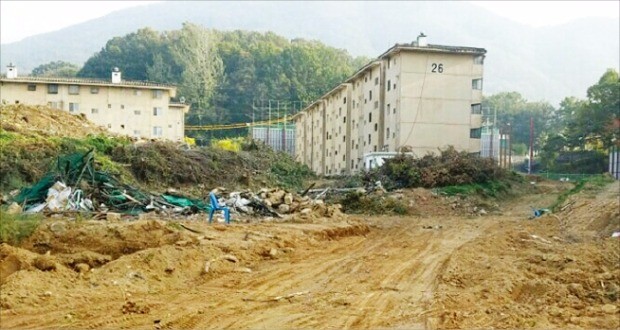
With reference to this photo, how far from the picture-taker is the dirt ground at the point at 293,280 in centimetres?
759

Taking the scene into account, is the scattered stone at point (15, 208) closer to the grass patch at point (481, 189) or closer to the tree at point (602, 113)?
the grass patch at point (481, 189)

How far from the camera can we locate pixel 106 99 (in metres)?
56.5

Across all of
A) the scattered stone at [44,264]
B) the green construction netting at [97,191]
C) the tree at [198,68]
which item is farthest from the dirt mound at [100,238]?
the tree at [198,68]

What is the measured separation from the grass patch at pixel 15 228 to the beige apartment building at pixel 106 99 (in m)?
42.4

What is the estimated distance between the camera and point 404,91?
4209 centimetres

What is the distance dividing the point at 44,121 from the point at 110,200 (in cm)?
2132

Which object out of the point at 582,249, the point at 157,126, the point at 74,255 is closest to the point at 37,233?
the point at 74,255

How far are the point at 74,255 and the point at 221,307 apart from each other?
3.95 metres

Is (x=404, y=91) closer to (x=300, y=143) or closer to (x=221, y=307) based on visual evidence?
(x=221, y=307)

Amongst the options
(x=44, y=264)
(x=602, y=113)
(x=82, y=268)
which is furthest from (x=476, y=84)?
(x=44, y=264)

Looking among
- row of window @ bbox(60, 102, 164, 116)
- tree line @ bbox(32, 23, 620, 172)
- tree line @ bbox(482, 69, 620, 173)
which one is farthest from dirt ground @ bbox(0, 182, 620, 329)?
tree line @ bbox(32, 23, 620, 172)

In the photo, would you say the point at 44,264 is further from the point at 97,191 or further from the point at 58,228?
the point at 97,191

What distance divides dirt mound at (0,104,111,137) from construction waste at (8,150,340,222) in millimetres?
13756

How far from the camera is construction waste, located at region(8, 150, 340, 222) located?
59.2 feet
